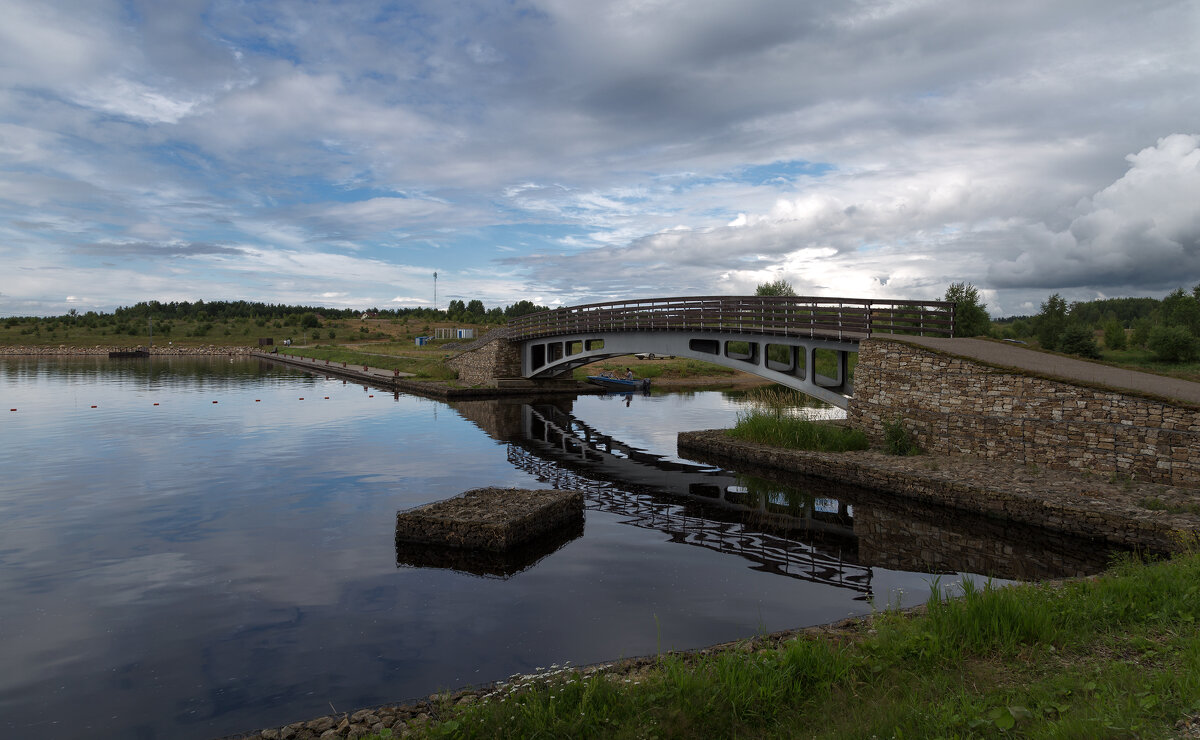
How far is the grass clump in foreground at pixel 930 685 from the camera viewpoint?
5293mm

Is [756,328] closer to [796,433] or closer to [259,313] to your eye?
[796,433]

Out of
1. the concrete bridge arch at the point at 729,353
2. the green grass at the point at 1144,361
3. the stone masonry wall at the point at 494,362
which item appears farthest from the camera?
the green grass at the point at 1144,361

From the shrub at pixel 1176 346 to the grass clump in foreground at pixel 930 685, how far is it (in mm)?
66517

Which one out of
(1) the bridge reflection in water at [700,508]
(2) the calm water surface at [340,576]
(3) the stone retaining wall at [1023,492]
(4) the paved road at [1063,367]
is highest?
(4) the paved road at [1063,367]

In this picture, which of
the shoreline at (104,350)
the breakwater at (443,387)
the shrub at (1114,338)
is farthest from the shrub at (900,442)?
the shoreline at (104,350)

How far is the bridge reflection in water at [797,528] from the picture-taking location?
508 inches

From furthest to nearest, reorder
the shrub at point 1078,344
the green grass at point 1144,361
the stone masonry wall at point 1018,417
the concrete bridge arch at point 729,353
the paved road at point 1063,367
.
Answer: the shrub at point 1078,344 → the green grass at point 1144,361 → the concrete bridge arch at point 729,353 → the paved road at point 1063,367 → the stone masonry wall at point 1018,417

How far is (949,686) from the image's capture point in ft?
20.1

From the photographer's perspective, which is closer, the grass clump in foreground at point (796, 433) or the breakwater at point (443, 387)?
the grass clump in foreground at point (796, 433)

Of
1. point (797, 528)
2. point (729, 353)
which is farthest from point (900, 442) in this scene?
point (729, 353)

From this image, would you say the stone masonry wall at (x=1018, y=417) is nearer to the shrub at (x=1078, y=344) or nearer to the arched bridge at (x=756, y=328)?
the arched bridge at (x=756, y=328)

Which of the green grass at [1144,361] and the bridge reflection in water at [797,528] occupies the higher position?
the green grass at [1144,361]

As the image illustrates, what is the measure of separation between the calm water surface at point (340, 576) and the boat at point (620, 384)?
2646cm

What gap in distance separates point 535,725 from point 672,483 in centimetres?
1584
